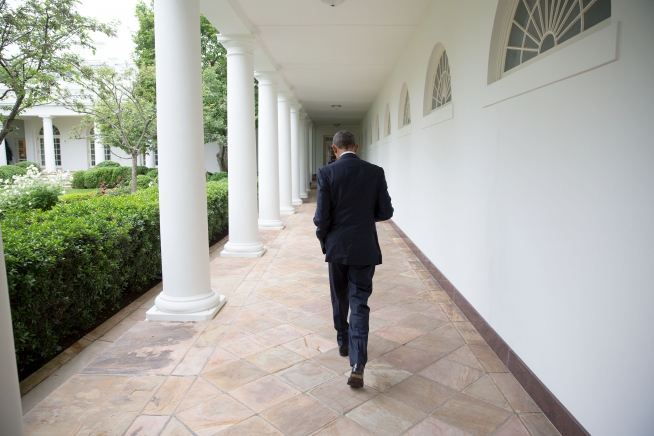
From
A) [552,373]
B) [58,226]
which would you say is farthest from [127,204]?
[552,373]

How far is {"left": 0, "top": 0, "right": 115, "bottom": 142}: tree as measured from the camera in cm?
763

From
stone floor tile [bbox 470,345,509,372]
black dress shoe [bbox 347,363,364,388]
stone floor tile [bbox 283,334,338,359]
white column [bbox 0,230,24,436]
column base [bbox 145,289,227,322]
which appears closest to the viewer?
white column [bbox 0,230,24,436]

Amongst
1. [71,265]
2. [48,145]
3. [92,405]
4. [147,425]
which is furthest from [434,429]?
[48,145]

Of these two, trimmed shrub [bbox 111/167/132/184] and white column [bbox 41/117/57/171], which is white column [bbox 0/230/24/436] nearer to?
trimmed shrub [bbox 111/167/132/184]

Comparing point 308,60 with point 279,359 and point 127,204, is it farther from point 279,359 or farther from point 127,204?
point 279,359

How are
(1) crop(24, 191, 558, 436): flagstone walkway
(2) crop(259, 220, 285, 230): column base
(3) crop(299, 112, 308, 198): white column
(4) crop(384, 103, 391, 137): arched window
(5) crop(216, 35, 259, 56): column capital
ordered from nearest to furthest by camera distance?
1. (1) crop(24, 191, 558, 436): flagstone walkway
2. (5) crop(216, 35, 259, 56): column capital
3. (2) crop(259, 220, 285, 230): column base
4. (4) crop(384, 103, 391, 137): arched window
5. (3) crop(299, 112, 308, 198): white column

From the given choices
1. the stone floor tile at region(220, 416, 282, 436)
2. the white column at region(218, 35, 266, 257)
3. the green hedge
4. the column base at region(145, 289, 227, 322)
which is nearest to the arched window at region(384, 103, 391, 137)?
the white column at region(218, 35, 266, 257)

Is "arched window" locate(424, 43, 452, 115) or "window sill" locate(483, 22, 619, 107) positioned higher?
"arched window" locate(424, 43, 452, 115)

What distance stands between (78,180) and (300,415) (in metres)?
24.5

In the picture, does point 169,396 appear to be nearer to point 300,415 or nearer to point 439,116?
point 300,415

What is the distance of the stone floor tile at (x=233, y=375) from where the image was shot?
3236 mm

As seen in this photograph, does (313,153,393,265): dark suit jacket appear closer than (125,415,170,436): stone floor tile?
No

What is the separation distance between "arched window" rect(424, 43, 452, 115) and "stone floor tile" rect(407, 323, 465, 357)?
10.2 ft

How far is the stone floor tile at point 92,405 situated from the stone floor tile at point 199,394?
27cm
